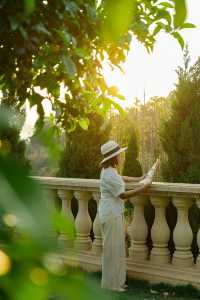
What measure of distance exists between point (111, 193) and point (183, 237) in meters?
0.94

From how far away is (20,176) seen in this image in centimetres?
28

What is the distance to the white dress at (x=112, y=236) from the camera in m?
6.43

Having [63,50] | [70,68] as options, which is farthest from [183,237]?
[70,68]

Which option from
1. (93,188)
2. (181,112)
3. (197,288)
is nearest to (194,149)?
(181,112)

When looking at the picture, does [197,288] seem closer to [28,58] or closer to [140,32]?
[140,32]

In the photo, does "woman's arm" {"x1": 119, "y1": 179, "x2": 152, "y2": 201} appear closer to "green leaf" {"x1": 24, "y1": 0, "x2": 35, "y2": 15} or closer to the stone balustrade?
the stone balustrade

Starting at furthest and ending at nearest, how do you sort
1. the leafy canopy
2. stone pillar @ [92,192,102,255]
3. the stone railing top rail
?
stone pillar @ [92,192,102,255], the stone railing top rail, the leafy canopy

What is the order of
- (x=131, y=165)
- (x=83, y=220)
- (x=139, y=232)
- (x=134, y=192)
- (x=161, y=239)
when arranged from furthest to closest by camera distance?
(x=131, y=165), (x=83, y=220), (x=139, y=232), (x=161, y=239), (x=134, y=192)

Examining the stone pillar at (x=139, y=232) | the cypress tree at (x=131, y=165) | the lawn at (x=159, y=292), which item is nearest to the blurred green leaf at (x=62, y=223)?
the lawn at (x=159, y=292)

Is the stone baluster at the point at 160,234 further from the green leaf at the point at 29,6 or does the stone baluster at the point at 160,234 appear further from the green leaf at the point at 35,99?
the green leaf at the point at 29,6

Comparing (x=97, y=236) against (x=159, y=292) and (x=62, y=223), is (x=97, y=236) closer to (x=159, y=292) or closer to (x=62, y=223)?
(x=159, y=292)

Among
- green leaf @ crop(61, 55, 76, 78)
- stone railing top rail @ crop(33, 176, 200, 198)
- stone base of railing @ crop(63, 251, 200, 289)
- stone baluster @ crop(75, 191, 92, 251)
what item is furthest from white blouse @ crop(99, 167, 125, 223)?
green leaf @ crop(61, 55, 76, 78)

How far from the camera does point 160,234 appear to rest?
6715mm

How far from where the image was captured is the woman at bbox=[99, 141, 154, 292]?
643 cm
